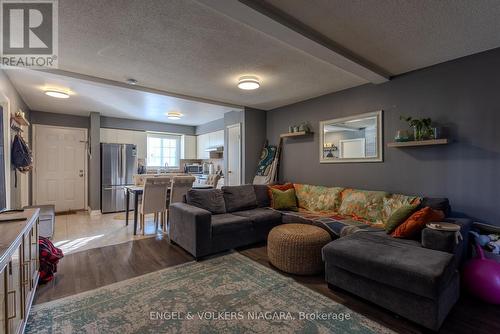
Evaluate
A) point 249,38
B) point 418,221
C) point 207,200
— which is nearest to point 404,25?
point 249,38

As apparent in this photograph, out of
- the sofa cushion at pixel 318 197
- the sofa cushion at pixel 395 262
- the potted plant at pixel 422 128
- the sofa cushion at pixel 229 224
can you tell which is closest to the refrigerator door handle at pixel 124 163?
the sofa cushion at pixel 229 224

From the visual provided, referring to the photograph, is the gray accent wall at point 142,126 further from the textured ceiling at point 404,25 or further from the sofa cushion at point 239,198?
the textured ceiling at point 404,25

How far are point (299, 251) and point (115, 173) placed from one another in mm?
5135

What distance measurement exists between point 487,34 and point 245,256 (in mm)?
3419

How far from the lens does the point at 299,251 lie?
2592 millimetres

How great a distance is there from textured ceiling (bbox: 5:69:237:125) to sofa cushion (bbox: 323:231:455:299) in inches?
142

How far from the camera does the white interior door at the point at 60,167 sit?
5.56m

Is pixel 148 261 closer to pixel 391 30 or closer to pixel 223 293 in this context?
pixel 223 293

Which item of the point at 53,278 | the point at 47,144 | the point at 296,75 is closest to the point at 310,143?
the point at 296,75

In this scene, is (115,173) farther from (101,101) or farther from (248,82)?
(248,82)

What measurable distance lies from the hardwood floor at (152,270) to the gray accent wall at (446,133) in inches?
47.0

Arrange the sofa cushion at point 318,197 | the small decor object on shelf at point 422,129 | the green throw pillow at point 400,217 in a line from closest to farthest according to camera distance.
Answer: the green throw pillow at point 400,217 → the small decor object on shelf at point 422,129 → the sofa cushion at point 318,197

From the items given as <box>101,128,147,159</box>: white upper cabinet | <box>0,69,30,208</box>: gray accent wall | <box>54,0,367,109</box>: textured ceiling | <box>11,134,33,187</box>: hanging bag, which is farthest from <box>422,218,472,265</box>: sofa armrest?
<box>101,128,147,159</box>: white upper cabinet

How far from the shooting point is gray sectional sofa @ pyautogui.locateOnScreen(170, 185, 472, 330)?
173 centimetres
